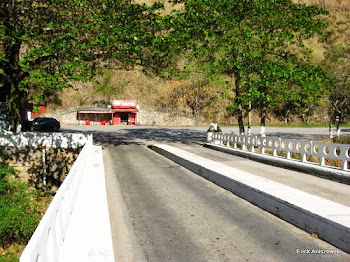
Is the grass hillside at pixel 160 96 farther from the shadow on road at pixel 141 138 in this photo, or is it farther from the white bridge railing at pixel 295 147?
the white bridge railing at pixel 295 147

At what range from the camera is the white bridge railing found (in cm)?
1234

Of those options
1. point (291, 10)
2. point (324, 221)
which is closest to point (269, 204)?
point (324, 221)

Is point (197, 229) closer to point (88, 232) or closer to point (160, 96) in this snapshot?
point (88, 232)

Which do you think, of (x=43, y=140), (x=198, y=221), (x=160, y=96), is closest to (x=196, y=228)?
(x=198, y=221)

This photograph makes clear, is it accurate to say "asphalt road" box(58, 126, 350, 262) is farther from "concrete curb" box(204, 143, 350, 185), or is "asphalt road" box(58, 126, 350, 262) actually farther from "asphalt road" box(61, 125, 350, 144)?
"asphalt road" box(61, 125, 350, 144)

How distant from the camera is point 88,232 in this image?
5.79 meters

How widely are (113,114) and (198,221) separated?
5681 centimetres

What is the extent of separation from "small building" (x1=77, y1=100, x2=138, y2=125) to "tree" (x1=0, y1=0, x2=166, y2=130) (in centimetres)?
3763

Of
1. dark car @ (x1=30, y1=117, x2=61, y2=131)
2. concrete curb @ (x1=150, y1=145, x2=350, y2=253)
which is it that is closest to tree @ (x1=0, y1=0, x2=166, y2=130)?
concrete curb @ (x1=150, y1=145, x2=350, y2=253)

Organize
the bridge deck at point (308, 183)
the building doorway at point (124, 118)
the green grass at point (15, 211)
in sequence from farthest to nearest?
the building doorway at point (124, 118) < the green grass at point (15, 211) < the bridge deck at point (308, 183)

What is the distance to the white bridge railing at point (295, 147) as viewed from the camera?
12336 millimetres

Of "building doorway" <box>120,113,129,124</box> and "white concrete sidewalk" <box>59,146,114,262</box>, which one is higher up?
"building doorway" <box>120,113,129,124</box>

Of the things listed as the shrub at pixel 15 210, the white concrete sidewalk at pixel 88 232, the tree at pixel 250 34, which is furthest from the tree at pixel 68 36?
the white concrete sidewalk at pixel 88 232

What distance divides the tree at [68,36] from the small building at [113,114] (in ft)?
123
